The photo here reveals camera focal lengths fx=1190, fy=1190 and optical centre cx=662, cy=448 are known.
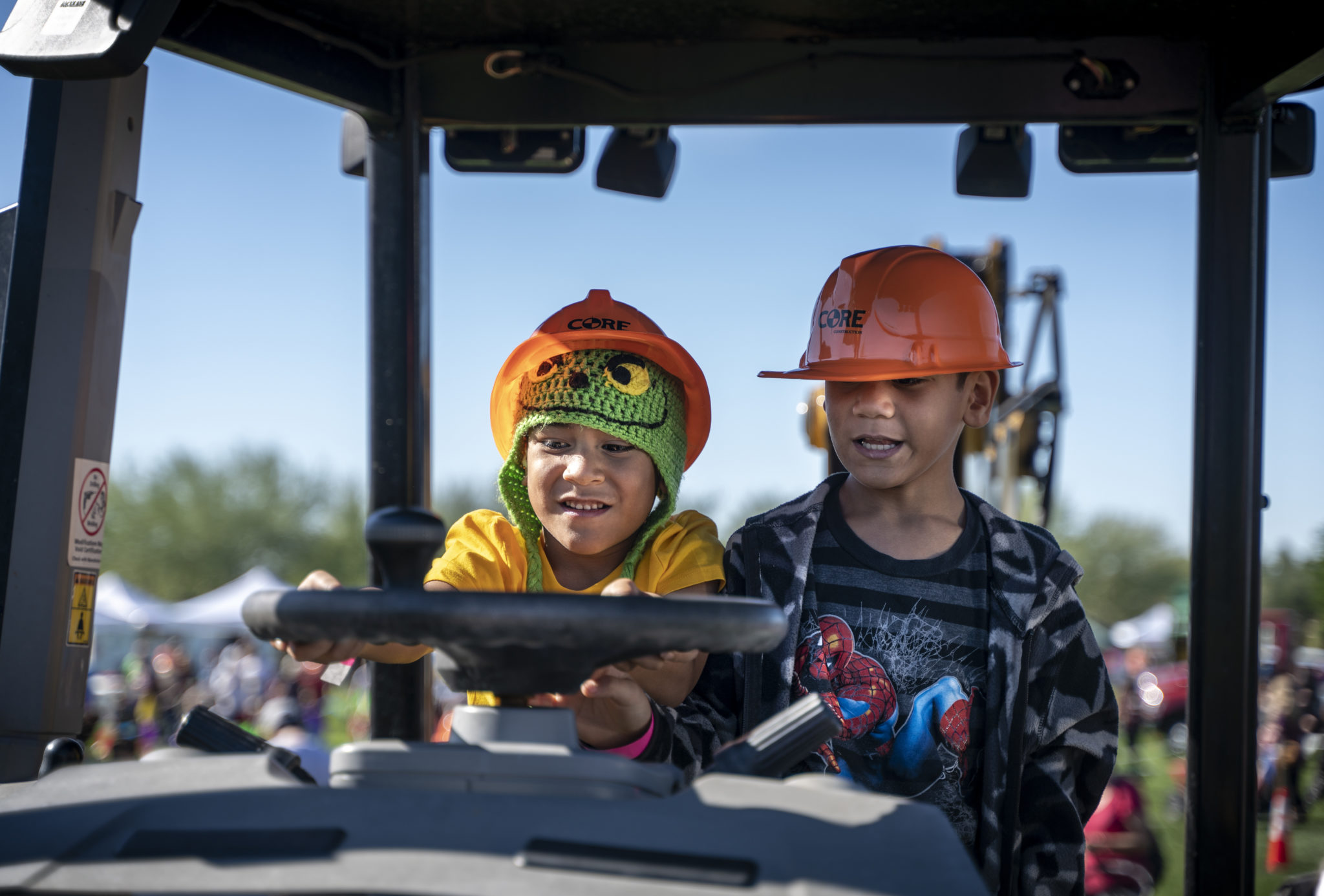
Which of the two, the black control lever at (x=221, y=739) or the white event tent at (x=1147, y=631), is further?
the white event tent at (x=1147, y=631)

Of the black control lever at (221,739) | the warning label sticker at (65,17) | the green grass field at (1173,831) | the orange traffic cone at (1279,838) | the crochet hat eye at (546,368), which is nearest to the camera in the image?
the black control lever at (221,739)

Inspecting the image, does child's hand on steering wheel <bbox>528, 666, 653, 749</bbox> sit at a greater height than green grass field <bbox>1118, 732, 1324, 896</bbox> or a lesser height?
greater

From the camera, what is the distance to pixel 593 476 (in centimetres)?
207

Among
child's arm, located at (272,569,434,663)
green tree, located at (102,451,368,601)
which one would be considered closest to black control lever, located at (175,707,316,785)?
child's arm, located at (272,569,434,663)

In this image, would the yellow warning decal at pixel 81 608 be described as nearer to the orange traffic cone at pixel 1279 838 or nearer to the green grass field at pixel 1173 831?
the green grass field at pixel 1173 831

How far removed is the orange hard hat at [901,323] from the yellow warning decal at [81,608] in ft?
3.94

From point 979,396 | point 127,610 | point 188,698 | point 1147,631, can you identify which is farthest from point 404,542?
point 1147,631

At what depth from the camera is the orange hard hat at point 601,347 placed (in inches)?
86.2

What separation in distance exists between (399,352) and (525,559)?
0.47m

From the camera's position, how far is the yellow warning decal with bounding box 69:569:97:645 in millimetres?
1706

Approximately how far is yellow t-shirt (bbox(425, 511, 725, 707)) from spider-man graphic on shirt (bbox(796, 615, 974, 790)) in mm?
245

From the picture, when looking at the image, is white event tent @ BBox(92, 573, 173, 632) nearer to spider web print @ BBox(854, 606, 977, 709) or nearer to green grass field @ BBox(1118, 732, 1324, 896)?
green grass field @ BBox(1118, 732, 1324, 896)

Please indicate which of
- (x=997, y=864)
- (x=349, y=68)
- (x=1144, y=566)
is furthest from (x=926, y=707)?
(x=1144, y=566)

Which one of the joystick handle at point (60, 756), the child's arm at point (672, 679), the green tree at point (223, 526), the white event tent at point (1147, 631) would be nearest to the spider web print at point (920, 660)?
the child's arm at point (672, 679)
